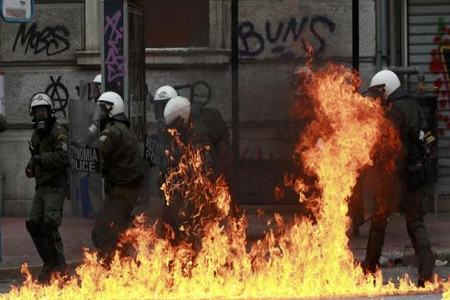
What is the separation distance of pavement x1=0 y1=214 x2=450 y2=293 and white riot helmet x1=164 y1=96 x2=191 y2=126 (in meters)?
2.21

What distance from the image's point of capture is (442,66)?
13.7 meters

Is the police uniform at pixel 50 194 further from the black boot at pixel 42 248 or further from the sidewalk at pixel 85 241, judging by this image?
the sidewalk at pixel 85 241

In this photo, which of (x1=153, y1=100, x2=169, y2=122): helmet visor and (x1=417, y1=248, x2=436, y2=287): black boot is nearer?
(x1=417, y1=248, x2=436, y2=287): black boot

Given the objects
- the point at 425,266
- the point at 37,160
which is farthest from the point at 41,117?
the point at 425,266

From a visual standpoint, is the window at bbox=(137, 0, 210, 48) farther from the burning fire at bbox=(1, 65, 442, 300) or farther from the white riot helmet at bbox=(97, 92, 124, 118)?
the burning fire at bbox=(1, 65, 442, 300)

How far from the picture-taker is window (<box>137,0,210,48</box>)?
12672 mm

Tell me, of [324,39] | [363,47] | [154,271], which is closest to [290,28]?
[324,39]

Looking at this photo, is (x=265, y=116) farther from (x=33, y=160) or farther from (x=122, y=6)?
(x=33, y=160)

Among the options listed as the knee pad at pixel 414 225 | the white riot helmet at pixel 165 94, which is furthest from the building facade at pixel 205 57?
the knee pad at pixel 414 225

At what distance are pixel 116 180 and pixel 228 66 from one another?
338 centimetres

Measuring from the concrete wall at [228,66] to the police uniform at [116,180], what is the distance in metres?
1.87

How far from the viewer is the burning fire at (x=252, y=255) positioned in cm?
806

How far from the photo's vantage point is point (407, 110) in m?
8.94

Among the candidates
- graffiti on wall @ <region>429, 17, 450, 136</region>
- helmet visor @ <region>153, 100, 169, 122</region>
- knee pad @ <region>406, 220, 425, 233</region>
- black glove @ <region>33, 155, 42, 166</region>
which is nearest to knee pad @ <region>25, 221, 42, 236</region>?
black glove @ <region>33, 155, 42, 166</region>
